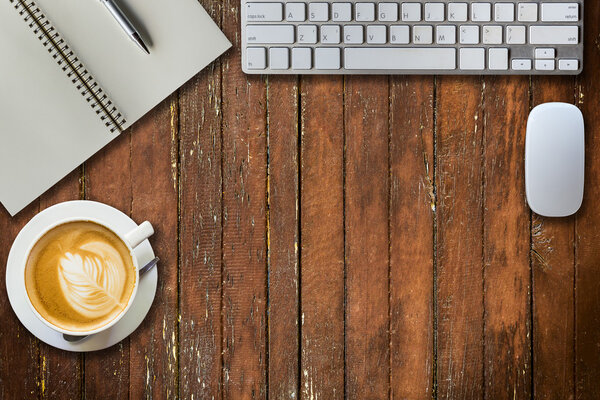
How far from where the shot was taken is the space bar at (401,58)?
0.78m

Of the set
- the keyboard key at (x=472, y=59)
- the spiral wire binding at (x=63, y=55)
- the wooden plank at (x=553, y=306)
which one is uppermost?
the spiral wire binding at (x=63, y=55)

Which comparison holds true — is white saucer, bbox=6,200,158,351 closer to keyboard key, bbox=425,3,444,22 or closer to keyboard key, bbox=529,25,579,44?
keyboard key, bbox=425,3,444,22

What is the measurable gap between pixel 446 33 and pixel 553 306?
1.32 ft

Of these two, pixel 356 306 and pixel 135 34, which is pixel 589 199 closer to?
pixel 356 306

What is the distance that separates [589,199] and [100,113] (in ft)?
2.21

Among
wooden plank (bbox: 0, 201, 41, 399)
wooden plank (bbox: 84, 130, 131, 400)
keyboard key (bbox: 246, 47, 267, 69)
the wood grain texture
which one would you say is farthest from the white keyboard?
wooden plank (bbox: 0, 201, 41, 399)

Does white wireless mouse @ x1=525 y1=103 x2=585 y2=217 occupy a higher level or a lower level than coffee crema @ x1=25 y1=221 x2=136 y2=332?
lower

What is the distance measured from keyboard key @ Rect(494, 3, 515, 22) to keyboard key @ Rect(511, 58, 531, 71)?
0.05 meters

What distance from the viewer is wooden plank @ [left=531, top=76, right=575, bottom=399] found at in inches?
31.9

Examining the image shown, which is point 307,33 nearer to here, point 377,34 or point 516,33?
point 377,34

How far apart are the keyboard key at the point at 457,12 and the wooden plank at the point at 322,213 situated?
6.9 inches

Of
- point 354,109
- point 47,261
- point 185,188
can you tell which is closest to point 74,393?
point 47,261

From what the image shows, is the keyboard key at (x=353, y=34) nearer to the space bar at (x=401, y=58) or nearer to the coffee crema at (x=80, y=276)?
the space bar at (x=401, y=58)

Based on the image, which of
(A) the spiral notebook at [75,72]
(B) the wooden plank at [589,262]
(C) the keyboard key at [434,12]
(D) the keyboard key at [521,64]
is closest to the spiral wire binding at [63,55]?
(A) the spiral notebook at [75,72]
